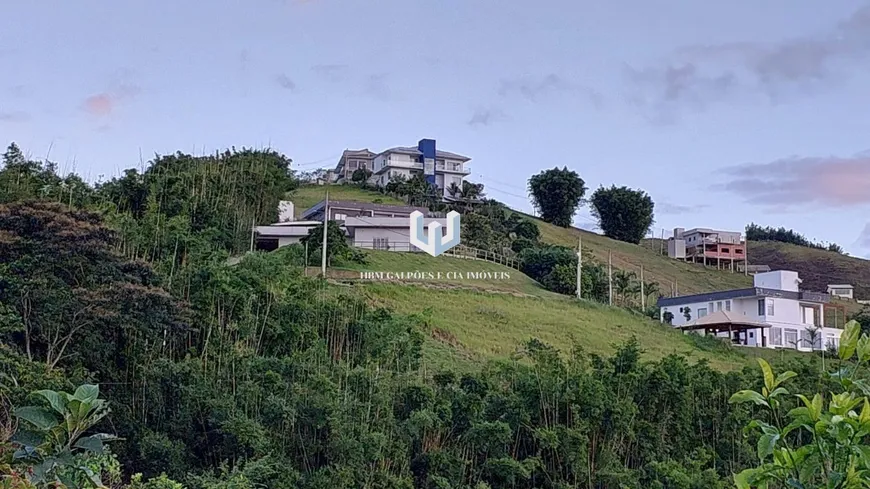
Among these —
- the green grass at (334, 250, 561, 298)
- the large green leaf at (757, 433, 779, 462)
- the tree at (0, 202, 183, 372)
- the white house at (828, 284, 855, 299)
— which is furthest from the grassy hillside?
the large green leaf at (757, 433, 779, 462)

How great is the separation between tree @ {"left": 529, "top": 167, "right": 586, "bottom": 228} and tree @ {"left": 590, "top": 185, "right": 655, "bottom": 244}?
2.49 m

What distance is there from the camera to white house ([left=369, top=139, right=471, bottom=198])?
49.5 metres

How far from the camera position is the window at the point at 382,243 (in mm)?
30016

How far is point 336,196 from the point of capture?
44250 mm

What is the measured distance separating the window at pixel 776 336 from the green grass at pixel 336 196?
61.3ft

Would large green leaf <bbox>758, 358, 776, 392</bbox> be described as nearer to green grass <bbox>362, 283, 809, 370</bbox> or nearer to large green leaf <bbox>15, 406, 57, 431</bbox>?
large green leaf <bbox>15, 406, 57, 431</bbox>

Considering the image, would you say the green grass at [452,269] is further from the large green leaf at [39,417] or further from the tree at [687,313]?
the large green leaf at [39,417]

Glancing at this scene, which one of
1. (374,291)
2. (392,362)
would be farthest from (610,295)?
(392,362)

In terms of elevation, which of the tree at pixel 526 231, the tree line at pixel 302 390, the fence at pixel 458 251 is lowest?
the tree line at pixel 302 390

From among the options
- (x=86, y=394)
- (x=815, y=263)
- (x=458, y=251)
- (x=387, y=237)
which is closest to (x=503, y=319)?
(x=458, y=251)

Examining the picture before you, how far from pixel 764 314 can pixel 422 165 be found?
2520 centimetres

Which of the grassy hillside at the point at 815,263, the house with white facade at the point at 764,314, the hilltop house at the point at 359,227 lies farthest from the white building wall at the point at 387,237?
the grassy hillside at the point at 815,263

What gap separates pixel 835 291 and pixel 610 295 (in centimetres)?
1930

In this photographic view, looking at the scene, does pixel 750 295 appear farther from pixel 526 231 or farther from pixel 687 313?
pixel 526 231
